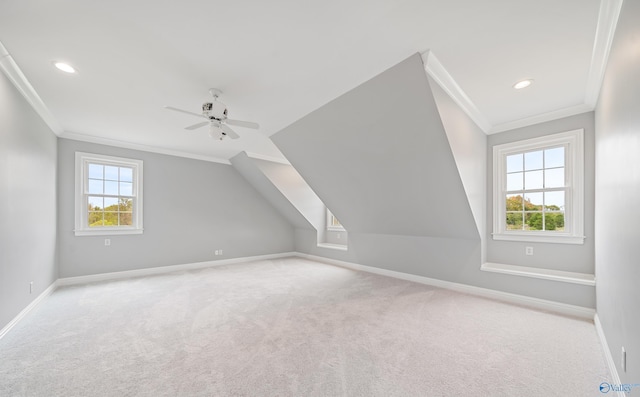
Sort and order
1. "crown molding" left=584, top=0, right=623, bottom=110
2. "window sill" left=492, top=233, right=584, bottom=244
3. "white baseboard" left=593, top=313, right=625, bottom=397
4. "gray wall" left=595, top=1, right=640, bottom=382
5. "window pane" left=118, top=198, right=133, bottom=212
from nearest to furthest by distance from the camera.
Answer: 1. "gray wall" left=595, top=1, right=640, bottom=382
2. "crown molding" left=584, top=0, right=623, bottom=110
3. "white baseboard" left=593, top=313, right=625, bottom=397
4. "window sill" left=492, top=233, right=584, bottom=244
5. "window pane" left=118, top=198, right=133, bottom=212

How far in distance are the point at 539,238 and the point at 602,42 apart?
2.43 meters

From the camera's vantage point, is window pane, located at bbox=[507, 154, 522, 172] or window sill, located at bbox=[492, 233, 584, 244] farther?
window pane, located at bbox=[507, 154, 522, 172]

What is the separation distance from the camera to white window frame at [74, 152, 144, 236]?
4277mm

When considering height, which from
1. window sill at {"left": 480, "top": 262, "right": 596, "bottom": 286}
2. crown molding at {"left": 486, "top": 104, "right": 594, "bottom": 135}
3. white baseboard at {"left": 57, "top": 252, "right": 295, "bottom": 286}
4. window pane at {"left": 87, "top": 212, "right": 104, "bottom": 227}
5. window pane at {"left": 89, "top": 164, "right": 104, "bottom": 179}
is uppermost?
crown molding at {"left": 486, "top": 104, "right": 594, "bottom": 135}

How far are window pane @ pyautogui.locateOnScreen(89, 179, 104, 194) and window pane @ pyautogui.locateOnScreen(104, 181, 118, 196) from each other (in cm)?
7

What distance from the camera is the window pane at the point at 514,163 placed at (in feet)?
12.2

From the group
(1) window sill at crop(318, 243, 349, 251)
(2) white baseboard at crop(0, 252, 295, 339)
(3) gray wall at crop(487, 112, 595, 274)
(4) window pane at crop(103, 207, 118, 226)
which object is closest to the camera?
(2) white baseboard at crop(0, 252, 295, 339)

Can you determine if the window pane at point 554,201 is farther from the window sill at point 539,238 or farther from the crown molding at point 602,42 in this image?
the crown molding at point 602,42

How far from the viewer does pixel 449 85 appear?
2580 mm

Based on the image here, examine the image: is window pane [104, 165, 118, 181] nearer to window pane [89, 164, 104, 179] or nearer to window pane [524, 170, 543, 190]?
window pane [89, 164, 104, 179]

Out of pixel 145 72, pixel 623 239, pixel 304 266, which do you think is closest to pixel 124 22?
pixel 145 72
